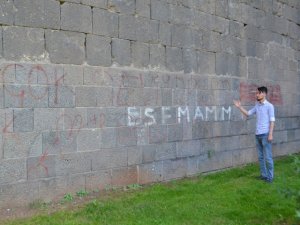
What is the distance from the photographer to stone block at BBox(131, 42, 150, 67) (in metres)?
7.84

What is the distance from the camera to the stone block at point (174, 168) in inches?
333

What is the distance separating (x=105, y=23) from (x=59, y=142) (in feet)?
6.42

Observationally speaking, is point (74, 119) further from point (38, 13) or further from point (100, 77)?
point (38, 13)

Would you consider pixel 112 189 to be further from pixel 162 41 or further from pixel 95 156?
pixel 162 41

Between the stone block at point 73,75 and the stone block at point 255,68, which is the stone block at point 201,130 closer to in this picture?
the stone block at point 255,68

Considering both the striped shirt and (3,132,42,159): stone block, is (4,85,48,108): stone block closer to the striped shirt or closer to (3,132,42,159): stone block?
(3,132,42,159): stone block

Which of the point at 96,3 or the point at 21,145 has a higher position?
the point at 96,3

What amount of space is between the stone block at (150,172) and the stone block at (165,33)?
6.86 feet

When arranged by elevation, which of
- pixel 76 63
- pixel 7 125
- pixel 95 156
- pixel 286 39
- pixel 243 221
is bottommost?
pixel 243 221

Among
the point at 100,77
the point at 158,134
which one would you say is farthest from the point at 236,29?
the point at 100,77

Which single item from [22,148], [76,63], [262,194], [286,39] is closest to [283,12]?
[286,39]

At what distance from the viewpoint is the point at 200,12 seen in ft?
30.1

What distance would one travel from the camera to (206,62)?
9.34 metres

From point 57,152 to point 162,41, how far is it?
9.19 ft
